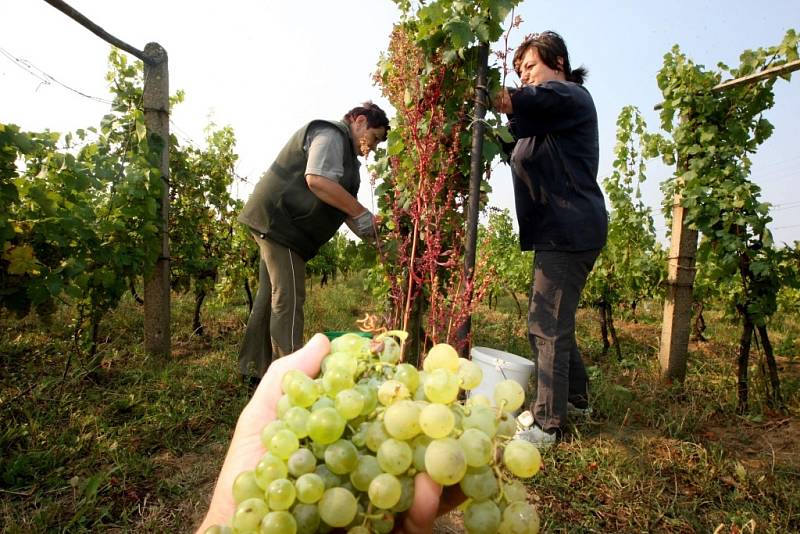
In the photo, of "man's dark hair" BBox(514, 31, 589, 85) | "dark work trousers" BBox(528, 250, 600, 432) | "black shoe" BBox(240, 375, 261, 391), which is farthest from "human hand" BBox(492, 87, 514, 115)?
"black shoe" BBox(240, 375, 261, 391)

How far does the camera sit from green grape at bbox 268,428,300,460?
2.32 ft

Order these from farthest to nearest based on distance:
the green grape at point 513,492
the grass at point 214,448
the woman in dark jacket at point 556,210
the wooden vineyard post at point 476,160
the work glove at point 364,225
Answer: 1. the work glove at point 364,225
2. the woman in dark jacket at point 556,210
3. the wooden vineyard post at point 476,160
4. the grass at point 214,448
5. the green grape at point 513,492

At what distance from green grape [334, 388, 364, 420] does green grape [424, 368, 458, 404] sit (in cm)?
11

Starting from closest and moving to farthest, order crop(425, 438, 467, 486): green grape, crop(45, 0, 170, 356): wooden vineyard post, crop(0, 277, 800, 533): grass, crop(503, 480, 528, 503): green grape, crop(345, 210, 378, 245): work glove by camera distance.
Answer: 1. crop(425, 438, 467, 486): green grape
2. crop(503, 480, 528, 503): green grape
3. crop(0, 277, 800, 533): grass
4. crop(345, 210, 378, 245): work glove
5. crop(45, 0, 170, 356): wooden vineyard post

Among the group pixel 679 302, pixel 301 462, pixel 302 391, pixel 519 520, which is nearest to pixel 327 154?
pixel 302 391

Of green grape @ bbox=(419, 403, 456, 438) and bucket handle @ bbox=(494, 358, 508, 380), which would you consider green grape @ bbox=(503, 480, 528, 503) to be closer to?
green grape @ bbox=(419, 403, 456, 438)

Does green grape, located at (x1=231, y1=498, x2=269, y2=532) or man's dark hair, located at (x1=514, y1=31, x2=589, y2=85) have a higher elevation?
man's dark hair, located at (x1=514, y1=31, x2=589, y2=85)

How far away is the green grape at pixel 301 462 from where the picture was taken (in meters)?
0.69

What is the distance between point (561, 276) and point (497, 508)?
86.5 inches

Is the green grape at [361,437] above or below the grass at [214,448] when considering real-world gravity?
above

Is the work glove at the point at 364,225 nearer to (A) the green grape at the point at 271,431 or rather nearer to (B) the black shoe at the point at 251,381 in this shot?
(B) the black shoe at the point at 251,381

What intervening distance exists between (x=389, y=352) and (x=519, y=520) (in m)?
0.34

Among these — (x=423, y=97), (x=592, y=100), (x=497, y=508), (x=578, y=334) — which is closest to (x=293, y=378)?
(x=497, y=508)

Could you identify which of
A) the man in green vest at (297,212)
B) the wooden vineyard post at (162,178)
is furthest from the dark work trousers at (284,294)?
the wooden vineyard post at (162,178)
